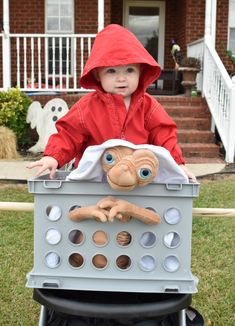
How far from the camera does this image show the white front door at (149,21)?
43.8 ft

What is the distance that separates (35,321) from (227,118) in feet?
19.8

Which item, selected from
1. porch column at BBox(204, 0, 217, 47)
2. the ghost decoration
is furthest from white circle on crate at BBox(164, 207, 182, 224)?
porch column at BBox(204, 0, 217, 47)

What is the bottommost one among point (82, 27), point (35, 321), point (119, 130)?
point (35, 321)

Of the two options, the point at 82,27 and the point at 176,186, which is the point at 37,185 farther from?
the point at 82,27

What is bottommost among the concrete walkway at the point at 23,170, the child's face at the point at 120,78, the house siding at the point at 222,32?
the concrete walkway at the point at 23,170

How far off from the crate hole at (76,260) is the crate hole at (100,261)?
53mm

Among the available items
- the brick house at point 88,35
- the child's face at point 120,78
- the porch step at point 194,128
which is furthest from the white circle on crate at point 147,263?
the brick house at point 88,35

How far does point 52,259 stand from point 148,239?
368mm

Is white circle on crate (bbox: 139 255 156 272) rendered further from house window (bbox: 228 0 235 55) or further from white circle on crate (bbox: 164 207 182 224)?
house window (bbox: 228 0 235 55)

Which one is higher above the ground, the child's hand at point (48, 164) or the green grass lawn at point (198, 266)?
the child's hand at point (48, 164)

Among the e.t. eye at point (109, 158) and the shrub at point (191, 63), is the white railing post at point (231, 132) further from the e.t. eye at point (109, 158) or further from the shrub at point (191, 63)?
the e.t. eye at point (109, 158)

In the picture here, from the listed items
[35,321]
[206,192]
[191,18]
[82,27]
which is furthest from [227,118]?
[35,321]

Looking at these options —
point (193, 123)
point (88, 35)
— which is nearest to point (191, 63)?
point (193, 123)

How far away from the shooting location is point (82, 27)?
1230 cm
